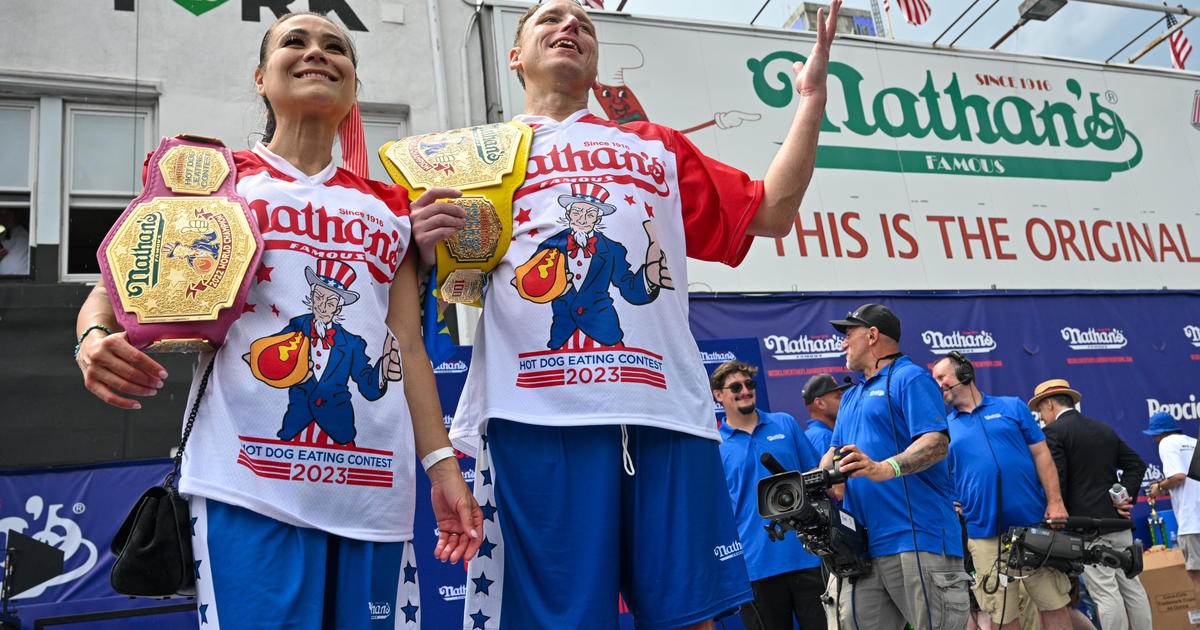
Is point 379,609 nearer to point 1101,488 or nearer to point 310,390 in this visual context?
point 310,390

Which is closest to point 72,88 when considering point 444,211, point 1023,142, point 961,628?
point 444,211

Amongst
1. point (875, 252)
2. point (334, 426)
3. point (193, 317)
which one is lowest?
point (334, 426)

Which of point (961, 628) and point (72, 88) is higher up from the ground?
point (72, 88)

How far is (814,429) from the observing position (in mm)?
5703

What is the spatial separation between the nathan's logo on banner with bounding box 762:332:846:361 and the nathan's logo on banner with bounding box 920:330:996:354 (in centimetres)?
92

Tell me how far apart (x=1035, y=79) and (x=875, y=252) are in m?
3.28

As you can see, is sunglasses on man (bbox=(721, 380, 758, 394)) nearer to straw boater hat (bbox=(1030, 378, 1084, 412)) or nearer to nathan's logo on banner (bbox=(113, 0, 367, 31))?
straw boater hat (bbox=(1030, 378, 1084, 412))

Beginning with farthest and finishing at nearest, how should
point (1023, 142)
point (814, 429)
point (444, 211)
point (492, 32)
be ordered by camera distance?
point (1023, 142) < point (492, 32) < point (814, 429) < point (444, 211)

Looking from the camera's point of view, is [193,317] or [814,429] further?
[814,429]

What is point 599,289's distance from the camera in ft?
6.12

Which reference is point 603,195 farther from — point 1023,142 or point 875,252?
point 1023,142

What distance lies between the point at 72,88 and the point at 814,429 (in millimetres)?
6018

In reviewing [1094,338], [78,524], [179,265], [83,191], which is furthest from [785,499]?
[1094,338]

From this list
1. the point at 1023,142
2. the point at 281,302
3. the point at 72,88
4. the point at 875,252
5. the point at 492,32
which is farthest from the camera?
the point at 1023,142
